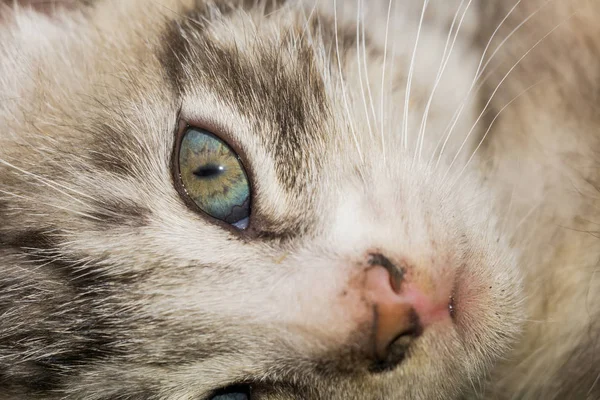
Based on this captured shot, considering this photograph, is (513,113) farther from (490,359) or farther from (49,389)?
(49,389)

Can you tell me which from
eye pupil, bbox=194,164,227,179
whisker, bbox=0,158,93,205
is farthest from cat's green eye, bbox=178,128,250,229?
whisker, bbox=0,158,93,205

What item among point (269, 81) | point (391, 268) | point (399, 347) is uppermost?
point (269, 81)

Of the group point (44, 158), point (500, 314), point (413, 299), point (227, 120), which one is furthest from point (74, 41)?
point (500, 314)

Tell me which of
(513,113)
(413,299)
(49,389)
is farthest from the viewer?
(513,113)

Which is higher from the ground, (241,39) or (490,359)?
(241,39)

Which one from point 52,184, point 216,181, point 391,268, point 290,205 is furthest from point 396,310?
point 52,184

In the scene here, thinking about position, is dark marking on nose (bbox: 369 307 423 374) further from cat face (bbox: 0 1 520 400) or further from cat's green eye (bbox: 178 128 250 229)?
cat's green eye (bbox: 178 128 250 229)

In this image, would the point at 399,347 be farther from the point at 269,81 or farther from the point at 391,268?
the point at 269,81

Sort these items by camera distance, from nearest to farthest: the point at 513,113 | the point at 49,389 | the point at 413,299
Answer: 1. the point at 413,299
2. the point at 49,389
3. the point at 513,113
